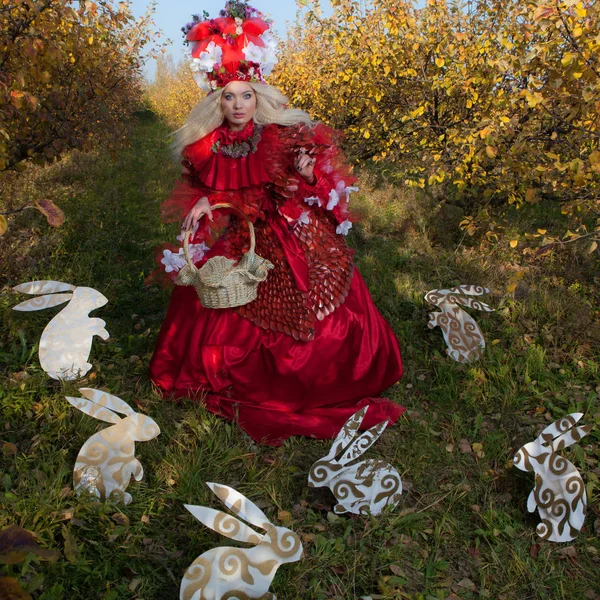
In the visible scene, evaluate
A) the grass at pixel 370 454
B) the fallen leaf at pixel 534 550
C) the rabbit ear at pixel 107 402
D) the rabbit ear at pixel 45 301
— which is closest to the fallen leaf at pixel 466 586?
the grass at pixel 370 454

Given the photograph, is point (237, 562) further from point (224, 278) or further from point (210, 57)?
point (210, 57)

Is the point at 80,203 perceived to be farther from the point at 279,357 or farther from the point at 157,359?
the point at 279,357

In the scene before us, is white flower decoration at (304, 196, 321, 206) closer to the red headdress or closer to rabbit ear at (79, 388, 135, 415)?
the red headdress

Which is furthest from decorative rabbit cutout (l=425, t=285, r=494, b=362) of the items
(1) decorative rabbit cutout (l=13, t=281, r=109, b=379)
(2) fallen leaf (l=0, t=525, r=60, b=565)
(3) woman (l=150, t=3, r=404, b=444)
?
(2) fallen leaf (l=0, t=525, r=60, b=565)

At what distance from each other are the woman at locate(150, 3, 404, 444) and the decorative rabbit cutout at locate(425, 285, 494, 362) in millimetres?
564

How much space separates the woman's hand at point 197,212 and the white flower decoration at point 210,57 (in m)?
0.65

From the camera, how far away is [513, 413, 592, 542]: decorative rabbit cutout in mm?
2148

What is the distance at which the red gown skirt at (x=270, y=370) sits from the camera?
2.68 m

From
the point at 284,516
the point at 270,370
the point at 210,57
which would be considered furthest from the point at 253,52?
the point at 284,516

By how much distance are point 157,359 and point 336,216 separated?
49.0 inches

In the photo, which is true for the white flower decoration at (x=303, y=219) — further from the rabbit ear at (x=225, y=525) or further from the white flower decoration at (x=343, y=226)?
the rabbit ear at (x=225, y=525)

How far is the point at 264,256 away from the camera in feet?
9.21

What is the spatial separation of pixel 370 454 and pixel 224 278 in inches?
43.7

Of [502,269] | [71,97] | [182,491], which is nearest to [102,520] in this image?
[182,491]
